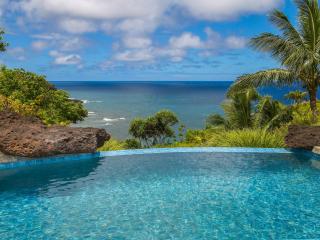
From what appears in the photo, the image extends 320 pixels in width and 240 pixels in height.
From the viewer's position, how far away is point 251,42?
52.1 feet

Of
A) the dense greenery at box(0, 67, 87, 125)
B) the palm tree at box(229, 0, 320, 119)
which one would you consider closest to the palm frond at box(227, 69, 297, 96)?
the palm tree at box(229, 0, 320, 119)

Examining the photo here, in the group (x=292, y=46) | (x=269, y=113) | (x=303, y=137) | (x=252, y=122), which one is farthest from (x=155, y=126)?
(x=303, y=137)

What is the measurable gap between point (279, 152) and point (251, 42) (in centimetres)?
493

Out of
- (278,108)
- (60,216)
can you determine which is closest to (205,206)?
(60,216)

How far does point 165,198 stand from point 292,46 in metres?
9.48

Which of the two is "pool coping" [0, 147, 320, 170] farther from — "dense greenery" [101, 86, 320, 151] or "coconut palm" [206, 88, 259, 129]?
"coconut palm" [206, 88, 259, 129]

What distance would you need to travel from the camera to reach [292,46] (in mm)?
15305

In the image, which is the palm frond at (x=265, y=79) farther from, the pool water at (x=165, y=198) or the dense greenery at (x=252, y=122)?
the pool water at (x=165, y=198)

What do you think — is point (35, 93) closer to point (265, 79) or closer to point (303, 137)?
point (265, 79)

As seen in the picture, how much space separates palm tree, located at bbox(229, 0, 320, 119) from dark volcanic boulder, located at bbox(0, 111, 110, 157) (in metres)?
7.29

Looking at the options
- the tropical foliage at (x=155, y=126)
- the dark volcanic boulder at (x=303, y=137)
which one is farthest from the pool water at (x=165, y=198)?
the tropical foliage at (x=155, y=126)

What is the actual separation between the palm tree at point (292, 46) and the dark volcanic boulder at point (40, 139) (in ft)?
23.9

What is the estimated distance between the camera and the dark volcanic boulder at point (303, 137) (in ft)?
Result: 41.8

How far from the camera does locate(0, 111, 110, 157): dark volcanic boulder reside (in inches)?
450
